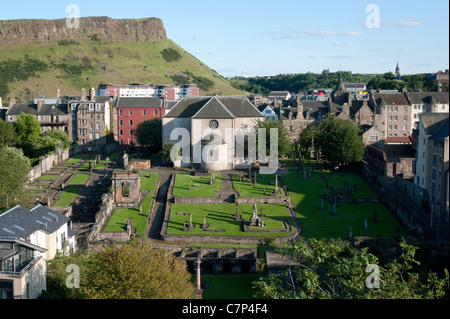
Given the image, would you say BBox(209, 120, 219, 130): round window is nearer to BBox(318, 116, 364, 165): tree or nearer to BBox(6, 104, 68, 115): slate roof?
BBox(318, 116, 364, 165): tree

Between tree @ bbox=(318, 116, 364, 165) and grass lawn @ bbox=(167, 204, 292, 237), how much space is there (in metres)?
16.9

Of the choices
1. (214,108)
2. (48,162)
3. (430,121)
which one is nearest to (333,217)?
(430,121)

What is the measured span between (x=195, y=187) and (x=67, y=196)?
13535mm

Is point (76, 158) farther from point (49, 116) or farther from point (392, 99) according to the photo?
point (392, 99)

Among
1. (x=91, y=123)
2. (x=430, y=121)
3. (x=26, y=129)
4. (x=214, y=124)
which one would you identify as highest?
(x=430, y=121)

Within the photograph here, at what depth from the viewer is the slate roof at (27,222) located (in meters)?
27.3

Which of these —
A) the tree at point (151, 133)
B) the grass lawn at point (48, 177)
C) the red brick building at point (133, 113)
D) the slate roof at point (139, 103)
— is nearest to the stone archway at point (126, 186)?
the grass lawn at point (48, 177)

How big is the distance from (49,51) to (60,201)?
15060cm

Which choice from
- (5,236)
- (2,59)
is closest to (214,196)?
(5,236)

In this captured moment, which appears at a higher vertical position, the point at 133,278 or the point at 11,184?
the point at 11,184

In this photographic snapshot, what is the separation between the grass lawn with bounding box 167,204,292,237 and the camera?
127 ft

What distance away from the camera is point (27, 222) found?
2973 centimetres
